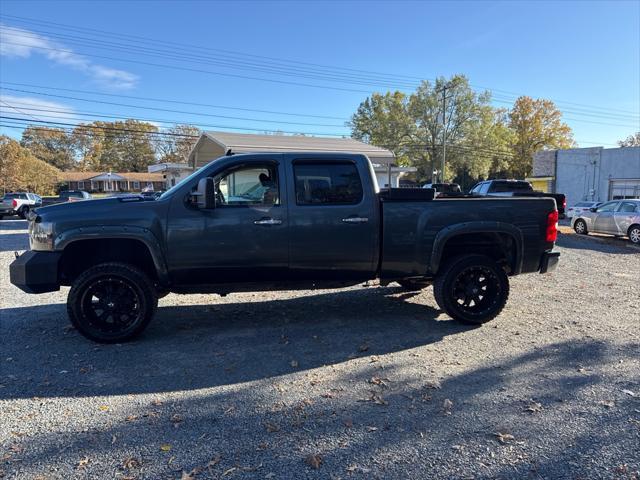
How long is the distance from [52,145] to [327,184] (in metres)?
103

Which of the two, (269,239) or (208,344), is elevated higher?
(269,239)

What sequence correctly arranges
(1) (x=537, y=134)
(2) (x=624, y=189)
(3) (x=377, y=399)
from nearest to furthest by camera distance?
(3) (x=377, y=399), (2) (x=624, y=189), (1) (x=537, y=134)

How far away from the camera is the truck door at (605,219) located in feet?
54.1

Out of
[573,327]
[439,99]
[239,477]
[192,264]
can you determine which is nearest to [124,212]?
[192,264]

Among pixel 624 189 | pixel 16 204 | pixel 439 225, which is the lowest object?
pixel 16 204

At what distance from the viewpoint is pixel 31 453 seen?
2.84 m

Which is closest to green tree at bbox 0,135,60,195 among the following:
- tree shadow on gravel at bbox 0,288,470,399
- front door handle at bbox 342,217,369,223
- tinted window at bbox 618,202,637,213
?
tree shadow on gravel at bbox 0,288,470,399

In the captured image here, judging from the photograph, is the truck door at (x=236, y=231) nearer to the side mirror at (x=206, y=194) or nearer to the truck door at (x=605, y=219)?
the side mirror at (x=206, y=194)

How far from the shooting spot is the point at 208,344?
4.86 m

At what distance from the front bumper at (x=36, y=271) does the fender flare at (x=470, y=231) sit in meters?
4.20

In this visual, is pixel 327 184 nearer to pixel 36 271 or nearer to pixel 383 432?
pixel 383 432

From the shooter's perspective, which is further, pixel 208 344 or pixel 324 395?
pixel 208 344

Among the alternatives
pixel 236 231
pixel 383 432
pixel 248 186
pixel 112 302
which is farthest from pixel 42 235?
pixel 383 432

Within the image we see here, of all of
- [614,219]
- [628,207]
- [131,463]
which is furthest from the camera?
[614,219]
